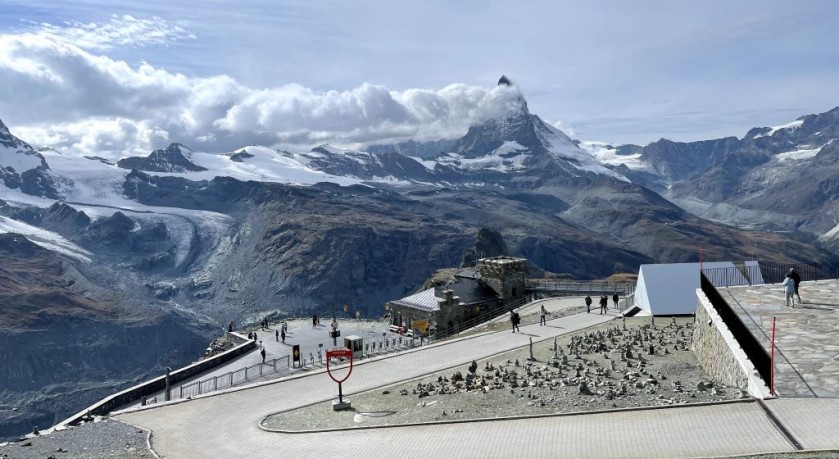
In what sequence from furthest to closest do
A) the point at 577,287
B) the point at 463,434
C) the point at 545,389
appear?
the point at 577,287 → the point at 545,389 → the point at 463,434

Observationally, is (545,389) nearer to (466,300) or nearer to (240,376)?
(240,376)

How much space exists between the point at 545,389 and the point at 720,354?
570 cm

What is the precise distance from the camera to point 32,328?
13000 cm

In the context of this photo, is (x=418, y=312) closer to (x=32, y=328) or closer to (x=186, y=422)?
(x=186, y=422)

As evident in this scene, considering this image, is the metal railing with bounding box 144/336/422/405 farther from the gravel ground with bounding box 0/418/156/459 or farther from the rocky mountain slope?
the rocky mountain slope

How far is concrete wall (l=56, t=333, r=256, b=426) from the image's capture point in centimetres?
2859

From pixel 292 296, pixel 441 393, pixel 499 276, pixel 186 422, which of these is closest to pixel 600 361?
pixel 441 393

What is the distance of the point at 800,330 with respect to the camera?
20.8 meters

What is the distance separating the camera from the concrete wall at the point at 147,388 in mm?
28586

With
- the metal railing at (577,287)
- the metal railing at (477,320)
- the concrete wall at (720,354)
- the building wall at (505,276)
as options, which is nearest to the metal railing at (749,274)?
the concrete wall at (720,354)

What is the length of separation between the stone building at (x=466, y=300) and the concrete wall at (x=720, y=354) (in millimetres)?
25821

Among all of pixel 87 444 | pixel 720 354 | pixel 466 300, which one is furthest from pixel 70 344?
pixel 720 354

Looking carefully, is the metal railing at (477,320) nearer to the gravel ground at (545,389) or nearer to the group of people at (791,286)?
the gravel ground at (545,389)

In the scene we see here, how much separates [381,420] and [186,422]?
7.25 meters
